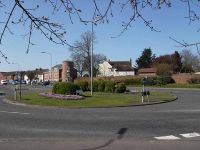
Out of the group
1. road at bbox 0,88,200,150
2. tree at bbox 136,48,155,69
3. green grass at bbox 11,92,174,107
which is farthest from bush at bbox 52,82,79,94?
tree at bbox 136,48,155,69

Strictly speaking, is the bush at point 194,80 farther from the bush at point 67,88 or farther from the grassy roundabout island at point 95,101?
the grassy roundabout island at point 95,101

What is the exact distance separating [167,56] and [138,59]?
15.4m

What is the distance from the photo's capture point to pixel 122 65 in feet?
607

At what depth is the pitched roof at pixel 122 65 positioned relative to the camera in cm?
17862

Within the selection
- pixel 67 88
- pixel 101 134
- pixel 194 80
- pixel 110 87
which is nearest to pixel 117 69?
pixel 194 80

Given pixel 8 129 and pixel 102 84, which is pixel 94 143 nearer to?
pixel 8 129

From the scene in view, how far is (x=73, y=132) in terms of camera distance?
16.9 m

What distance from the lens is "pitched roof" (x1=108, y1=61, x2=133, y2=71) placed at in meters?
179

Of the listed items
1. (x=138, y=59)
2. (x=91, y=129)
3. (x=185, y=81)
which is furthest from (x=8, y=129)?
(x=138, y=59)

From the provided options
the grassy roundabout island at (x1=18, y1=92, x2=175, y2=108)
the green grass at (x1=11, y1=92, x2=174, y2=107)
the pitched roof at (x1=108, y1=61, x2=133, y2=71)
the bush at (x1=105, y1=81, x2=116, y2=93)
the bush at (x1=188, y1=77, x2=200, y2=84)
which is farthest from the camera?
the pitched roof at (x1=108, y1=61, x2=133, y2=71)

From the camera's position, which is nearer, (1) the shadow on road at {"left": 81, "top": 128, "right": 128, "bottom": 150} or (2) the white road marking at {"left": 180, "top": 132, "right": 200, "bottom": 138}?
(1) the shadow on road at {"left": 81, "top": 128, "right": 128, "bottom": 150}

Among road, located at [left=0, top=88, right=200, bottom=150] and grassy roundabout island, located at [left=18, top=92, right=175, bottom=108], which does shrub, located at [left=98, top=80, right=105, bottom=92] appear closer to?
grassy roundabout island, located at [left=18, top=92, right=175, bottom=108]

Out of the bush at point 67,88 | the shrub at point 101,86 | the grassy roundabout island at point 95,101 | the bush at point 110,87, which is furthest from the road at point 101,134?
the shrub at point 101,86

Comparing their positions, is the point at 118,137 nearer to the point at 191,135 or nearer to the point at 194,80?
the point at 191,135
